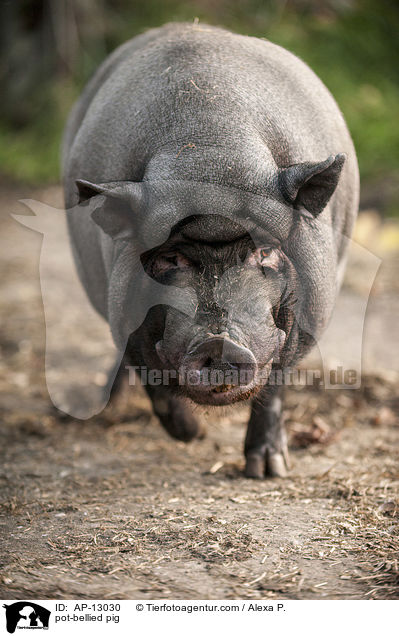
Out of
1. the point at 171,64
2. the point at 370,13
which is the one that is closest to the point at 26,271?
the point at 171,64

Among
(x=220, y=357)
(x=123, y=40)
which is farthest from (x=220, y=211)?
(x=123, y=40)

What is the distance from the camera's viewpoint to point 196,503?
3775 millimetres

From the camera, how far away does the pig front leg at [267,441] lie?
4.29 metres

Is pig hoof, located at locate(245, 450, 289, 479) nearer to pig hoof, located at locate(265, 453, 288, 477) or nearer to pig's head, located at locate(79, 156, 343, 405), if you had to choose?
pig hoof, located at locate(265, 453, 288, 477)

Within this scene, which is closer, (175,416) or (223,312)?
(223,312)

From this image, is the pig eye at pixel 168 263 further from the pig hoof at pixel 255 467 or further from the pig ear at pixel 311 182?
the pig hoof at pixel 255 467

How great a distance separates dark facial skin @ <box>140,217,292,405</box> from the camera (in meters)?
3.27

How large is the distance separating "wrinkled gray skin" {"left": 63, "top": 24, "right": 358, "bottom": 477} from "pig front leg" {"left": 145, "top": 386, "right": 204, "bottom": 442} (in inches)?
4.4

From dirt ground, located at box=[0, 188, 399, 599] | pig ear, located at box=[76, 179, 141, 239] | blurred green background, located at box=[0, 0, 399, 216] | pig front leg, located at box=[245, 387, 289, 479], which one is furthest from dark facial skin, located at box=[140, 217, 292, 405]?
blurred green background, located at box=[0, 0, 399, 216]

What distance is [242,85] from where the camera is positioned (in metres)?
3.92

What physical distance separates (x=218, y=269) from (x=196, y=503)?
1.19 m

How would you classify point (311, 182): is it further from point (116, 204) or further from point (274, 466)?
point (274, 466)

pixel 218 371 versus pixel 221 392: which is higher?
pixel 218 371
